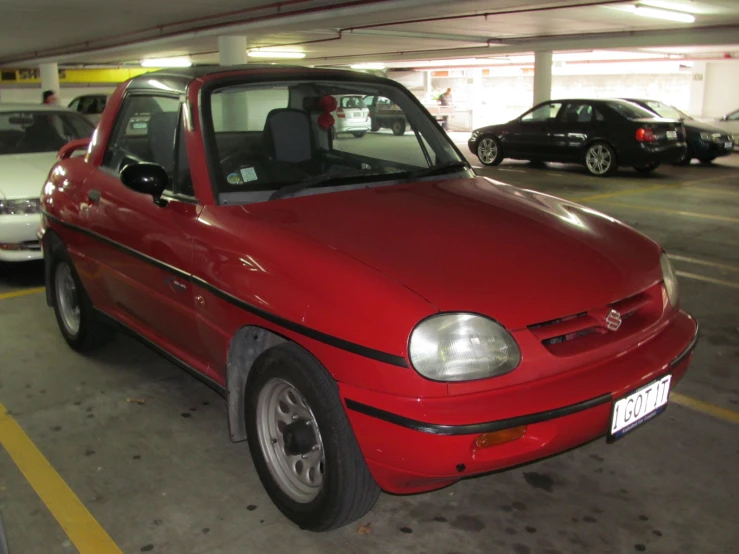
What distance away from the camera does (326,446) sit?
2414 millimetres

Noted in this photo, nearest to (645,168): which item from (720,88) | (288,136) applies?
(288,136)

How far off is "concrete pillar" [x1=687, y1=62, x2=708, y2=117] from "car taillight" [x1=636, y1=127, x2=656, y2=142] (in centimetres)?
Answer: 1897

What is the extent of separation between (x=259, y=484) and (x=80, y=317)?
1958 millimetres

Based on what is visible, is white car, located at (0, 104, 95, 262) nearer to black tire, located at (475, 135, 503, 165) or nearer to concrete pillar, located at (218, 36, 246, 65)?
concrete pillar, located at (218, 36, 246, 65)

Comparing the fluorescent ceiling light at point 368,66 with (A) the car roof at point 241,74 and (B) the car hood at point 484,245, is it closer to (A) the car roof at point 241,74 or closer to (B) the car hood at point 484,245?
(A) the car roof at point 241,74

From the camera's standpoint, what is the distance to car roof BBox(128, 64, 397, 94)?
11.2ft

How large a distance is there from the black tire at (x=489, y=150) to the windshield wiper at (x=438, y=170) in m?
11.5

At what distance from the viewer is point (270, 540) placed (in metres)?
2.66

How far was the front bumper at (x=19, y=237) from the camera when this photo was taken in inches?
234

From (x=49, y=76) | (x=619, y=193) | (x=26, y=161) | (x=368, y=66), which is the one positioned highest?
(x=368, y=66)

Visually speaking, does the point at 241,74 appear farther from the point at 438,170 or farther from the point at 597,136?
the point at 597,136

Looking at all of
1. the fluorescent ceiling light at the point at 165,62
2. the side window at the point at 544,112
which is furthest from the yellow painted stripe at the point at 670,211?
the fluorescent ceiling light at the point at 165,62

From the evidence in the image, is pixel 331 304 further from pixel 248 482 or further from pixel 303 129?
pixel 303 129

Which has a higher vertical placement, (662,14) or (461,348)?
(662,14)
